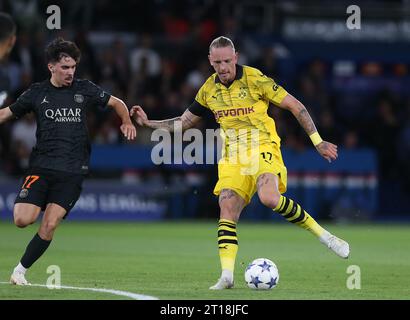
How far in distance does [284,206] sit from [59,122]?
2437mm

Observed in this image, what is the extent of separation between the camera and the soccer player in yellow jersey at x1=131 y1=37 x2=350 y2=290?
446 inches

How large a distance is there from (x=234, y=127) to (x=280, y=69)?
13.4m

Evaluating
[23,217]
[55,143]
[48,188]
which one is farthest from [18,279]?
[55,143]

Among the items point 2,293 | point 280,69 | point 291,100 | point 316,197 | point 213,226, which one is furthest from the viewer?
point 280,69

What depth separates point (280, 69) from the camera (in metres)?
24.9

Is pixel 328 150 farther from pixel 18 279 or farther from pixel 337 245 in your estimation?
pixel 18 279

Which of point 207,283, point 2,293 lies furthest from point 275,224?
point 2,293

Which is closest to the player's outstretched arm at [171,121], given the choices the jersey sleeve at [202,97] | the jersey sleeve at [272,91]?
the jersey sleeve at [202,97]

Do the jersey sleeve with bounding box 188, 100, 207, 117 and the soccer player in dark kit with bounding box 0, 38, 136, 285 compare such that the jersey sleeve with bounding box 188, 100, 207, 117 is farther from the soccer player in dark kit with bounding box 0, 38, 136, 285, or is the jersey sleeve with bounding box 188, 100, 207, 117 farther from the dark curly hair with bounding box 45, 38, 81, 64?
the dark curly hair with bounding box 45, 38, 81, 64

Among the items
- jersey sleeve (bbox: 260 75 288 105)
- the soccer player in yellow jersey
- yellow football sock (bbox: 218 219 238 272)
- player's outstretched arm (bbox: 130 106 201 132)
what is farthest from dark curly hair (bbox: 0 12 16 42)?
yellow football sock (bbox: 218 219 238 272)

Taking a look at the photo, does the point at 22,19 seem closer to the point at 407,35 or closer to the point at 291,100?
the point at 407,35

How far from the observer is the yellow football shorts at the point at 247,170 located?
1145 cm

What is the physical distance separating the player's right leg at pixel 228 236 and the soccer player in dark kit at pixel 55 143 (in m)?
1.23

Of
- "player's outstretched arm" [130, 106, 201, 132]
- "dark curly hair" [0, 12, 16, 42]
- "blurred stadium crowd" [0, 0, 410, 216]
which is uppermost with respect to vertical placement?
"blurred stadium crowd" [0, 0, 410, 216]
